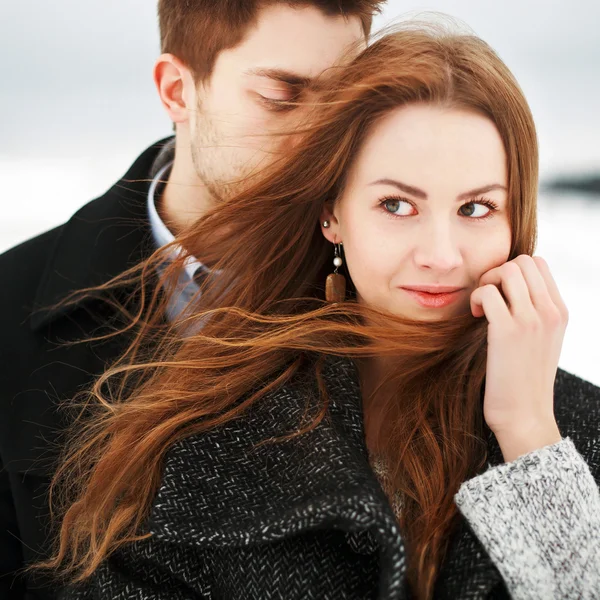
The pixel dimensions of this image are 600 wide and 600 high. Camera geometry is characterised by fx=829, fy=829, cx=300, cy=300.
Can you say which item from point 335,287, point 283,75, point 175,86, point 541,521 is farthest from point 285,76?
point 541,521

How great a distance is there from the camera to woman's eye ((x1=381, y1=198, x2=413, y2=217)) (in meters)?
1.32

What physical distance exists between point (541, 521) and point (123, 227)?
1209 millimetres

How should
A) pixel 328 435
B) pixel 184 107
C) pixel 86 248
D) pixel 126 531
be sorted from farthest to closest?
pixel 184 107, pixel 86 248, pixel 126 531, pixel 328 435

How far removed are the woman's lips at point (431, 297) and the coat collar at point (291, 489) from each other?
0.19m

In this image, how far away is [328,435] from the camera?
1325 mm

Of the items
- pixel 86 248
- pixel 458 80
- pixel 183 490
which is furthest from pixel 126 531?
pixel 458 80

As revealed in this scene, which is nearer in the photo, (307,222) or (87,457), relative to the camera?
(307,222)

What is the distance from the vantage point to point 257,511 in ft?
4.14

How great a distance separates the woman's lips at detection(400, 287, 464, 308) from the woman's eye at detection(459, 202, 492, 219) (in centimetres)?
13

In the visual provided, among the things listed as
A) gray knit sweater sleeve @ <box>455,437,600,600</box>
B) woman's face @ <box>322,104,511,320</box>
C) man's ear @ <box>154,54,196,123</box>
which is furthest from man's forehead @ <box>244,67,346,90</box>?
gray knit sweater sleeve @ <box>455,437,600,600</box>

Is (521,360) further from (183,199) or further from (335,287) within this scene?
(183,199)

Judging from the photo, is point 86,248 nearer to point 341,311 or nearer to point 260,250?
point 260,250

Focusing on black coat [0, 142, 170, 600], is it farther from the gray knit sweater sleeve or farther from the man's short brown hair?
the gray knit sweater sleeve

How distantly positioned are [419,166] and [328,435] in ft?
1.47
